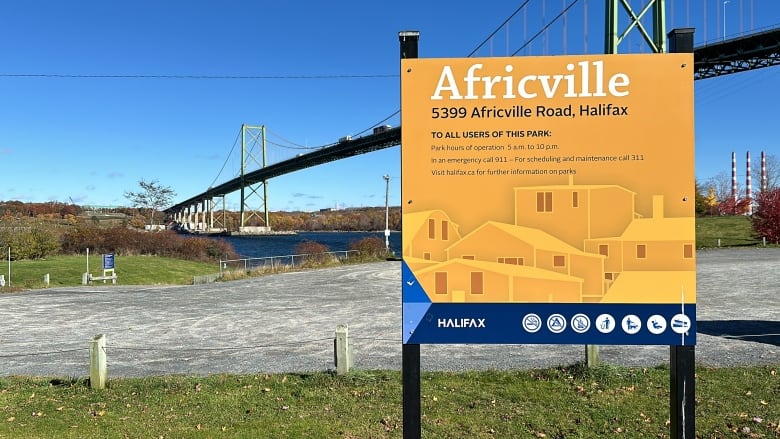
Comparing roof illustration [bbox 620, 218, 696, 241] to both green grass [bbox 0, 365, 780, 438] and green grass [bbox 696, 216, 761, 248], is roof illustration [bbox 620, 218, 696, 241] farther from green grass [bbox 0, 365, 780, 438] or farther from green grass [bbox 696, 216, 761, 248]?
green grass [bbox 696, 216, 761, 248]

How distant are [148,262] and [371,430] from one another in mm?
30205

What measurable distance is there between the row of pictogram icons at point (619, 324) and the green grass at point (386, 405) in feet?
6.10

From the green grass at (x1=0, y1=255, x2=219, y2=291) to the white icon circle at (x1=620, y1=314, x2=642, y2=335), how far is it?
2351 cm

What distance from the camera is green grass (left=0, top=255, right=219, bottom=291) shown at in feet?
78.2

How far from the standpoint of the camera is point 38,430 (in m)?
4.81

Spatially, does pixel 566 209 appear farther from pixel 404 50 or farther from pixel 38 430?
pixel 38 430

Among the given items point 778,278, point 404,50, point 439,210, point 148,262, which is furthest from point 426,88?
point 148,262

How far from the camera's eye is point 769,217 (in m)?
39.4

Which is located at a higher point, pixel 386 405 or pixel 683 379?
pixel 683 379

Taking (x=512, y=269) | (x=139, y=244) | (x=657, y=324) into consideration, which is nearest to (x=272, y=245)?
(x=139, y=244)

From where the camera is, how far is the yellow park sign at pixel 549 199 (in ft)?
9.91

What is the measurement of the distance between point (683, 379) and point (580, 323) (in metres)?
0.73

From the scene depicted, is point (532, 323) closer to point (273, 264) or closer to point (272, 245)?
point (273, 264)

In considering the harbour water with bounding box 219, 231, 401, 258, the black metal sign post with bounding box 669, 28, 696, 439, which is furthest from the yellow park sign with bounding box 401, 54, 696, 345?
the harbour water with bounding box 219, 231, 401, 258
